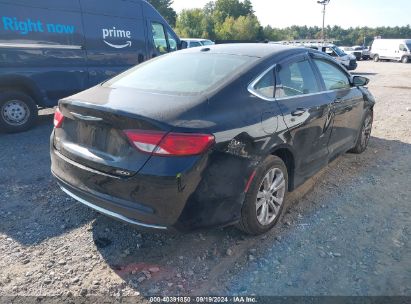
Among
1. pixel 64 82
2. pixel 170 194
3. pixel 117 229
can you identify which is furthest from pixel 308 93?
pixel 64 82

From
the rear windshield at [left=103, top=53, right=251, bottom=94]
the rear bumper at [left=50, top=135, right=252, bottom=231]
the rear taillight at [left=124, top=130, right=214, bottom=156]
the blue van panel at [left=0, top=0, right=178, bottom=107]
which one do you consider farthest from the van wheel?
the rear taillight at [left=124, top=130, right=214, bottom=156]

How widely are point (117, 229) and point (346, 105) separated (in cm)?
309

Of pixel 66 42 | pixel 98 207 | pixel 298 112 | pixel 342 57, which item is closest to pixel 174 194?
pixel 98 207

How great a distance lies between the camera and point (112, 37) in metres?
7.89

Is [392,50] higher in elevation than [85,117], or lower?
lower

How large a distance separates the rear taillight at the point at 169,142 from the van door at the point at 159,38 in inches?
261

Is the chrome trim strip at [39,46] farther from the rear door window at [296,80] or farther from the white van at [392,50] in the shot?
the white van at [392,50]

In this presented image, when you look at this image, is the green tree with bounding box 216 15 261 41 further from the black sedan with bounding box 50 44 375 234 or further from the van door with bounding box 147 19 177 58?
the black sedan with bounding box 50 44 375 234

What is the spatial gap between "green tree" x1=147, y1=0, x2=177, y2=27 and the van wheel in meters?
65.1

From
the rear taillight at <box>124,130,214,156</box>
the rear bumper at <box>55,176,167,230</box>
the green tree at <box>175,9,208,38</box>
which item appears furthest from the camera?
the green tree at <box>175,9,208,38</box>

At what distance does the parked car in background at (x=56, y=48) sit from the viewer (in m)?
6.48

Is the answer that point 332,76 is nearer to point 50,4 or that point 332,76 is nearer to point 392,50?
point 50,4

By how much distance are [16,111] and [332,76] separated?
5534 mm

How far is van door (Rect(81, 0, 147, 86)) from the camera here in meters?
7.50
